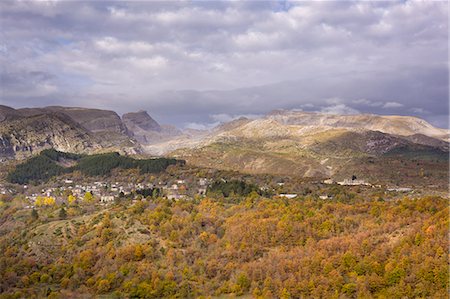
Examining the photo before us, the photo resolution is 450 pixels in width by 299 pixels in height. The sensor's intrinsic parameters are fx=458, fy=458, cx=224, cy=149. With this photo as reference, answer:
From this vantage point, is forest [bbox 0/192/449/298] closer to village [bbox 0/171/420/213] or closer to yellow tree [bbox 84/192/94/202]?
village [bbox 0/171/420/213]

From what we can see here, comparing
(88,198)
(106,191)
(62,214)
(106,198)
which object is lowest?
(106,191)

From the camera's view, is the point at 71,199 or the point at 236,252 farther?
the point at 71,199

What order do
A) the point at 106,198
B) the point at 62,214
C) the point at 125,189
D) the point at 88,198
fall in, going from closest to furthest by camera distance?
the point at 62,214 → the point at 106,198 → the point at 88,198 → the point at 125,189

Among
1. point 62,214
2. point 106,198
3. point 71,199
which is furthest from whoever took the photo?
point 71,199

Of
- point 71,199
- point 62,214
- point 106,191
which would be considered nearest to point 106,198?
point 71,199

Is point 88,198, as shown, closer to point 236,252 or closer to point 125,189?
point 125,189

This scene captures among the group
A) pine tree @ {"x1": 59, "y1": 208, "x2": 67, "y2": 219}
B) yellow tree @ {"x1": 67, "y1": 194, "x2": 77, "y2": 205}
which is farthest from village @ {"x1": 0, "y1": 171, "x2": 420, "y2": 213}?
pine tree @ {"x1": 59, "y1": 208, "x2": 67, "y2": 219}

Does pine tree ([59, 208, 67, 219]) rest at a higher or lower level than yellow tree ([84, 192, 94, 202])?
higher

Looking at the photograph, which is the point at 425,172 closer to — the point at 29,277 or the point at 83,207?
the point at 83,207
